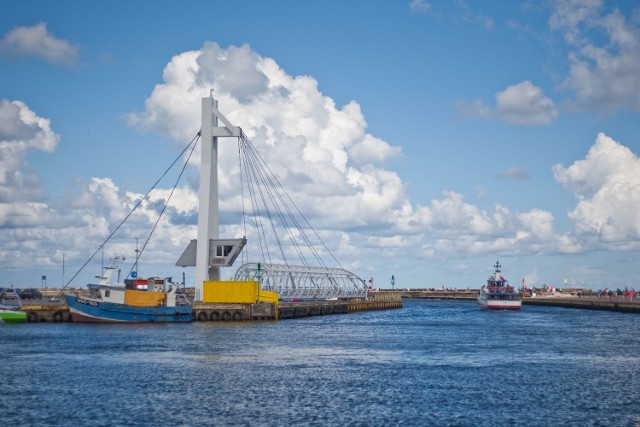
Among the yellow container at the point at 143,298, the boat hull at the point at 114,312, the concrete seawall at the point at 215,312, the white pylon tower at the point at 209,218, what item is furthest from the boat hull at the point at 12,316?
the white pylon tower at the point at 209,218

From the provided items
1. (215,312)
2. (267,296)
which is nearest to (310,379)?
(215,312)

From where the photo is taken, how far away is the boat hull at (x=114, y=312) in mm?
86688

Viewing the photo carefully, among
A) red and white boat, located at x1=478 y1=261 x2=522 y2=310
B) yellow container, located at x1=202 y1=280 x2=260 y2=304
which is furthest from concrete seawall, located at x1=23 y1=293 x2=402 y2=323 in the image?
red and white boat, located at x1=478 y1=261 x2=522 y2=310

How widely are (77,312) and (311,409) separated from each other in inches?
2238

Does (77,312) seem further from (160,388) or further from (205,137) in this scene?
(160,388)

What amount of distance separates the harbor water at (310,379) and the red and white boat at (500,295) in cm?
6733

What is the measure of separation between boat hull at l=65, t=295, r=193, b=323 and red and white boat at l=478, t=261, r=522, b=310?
75789 millimetres

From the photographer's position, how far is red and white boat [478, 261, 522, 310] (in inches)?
5782

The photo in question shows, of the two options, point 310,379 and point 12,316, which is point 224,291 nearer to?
point 12,316

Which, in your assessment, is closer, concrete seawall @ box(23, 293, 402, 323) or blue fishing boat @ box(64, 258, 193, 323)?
blue fishing boat @ box(64, 258, 193, 323)

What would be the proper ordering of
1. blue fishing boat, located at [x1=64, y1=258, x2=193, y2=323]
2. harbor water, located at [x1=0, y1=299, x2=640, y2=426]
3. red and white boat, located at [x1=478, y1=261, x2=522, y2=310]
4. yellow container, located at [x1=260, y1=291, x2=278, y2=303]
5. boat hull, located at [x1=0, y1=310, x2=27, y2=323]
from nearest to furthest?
harbor water, located at [x1=0, y1=299, x2=640, y2=426] < blue fishing boat, located at [x1=64, y1=258, x2=193, y2=323] < boat hull, located at [x1=0, y1=310, x2=27, y2=323] < yellow container, located at [x1=260, y1=291, x2=278, y2=303] < red and white boat, located at [x1=478, y1=261, x2=522, y2=310]

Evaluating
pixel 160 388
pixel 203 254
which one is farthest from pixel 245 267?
pixel 160 388

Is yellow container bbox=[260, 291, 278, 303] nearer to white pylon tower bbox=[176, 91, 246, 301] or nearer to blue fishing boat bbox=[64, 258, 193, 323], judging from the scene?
white pylon tower bbox=[176, 91, 246, 301]

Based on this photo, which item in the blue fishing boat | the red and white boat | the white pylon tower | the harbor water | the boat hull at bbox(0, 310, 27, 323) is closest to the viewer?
the harbor water
